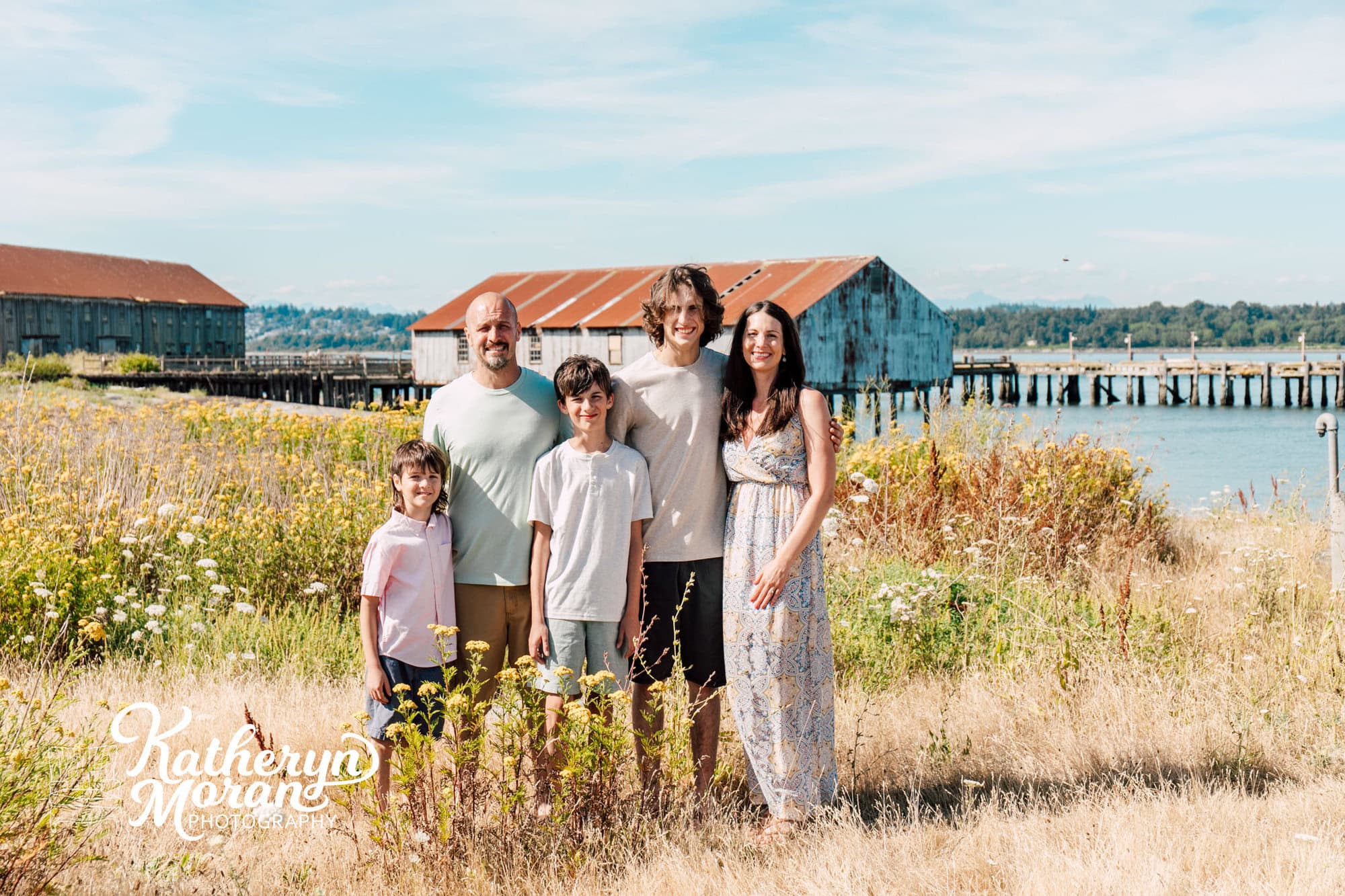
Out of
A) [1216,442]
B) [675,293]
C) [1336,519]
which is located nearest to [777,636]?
[675,293]

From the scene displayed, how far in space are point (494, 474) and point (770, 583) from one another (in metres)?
1.08

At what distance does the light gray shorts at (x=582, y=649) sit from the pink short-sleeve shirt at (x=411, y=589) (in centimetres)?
37

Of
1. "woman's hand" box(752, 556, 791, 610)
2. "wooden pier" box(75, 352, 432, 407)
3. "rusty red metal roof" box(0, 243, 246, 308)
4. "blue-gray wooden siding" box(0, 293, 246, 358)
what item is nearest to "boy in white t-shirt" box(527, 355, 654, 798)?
"woman's hand" box(752, 556, 791, 610)

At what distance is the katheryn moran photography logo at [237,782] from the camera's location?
160 inches

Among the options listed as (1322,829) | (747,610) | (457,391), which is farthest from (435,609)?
(1322,829)

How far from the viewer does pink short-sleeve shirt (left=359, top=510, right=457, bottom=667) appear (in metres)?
4.04

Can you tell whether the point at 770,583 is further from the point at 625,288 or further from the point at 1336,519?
the point at 625,288

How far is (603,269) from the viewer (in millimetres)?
44344

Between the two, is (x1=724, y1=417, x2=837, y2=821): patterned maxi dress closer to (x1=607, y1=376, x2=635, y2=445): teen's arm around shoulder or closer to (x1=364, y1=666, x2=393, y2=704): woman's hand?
(x1=607, y1=376, x2=635, y2=445): teen's arm around shoulder

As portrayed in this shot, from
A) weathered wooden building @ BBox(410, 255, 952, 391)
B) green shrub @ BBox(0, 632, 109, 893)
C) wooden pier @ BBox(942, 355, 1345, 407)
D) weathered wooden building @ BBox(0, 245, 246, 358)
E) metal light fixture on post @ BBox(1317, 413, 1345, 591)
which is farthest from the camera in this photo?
wooden pier @ BBox(942, 355, 1345, 407)

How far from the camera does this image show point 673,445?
417cm

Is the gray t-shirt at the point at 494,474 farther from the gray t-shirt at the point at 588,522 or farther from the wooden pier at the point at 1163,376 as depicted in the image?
the wooden pier at the point at 1163,376

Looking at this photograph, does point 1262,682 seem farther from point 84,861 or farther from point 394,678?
point 84,861

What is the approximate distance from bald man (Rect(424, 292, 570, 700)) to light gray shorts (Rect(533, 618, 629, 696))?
0.21 meters
